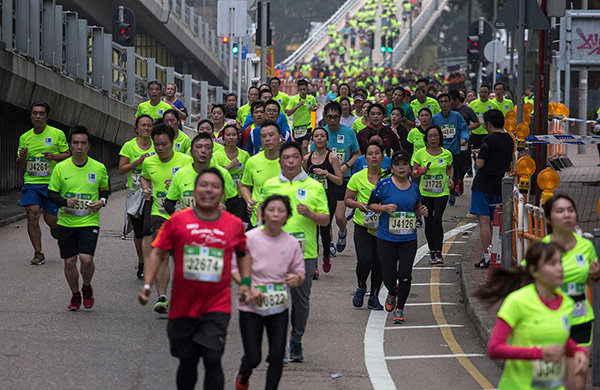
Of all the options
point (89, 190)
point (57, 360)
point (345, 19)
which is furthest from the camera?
point (345, 19)

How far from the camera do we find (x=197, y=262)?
684 centimetres

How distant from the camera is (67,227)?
10656 mm

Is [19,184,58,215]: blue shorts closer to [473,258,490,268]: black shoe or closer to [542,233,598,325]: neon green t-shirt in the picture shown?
[473,258,490,268]: black shoe

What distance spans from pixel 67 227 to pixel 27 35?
10296mm

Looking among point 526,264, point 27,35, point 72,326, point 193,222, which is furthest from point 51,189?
point 27,35

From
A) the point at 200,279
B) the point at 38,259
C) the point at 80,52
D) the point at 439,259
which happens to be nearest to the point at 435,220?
the point at 439,259

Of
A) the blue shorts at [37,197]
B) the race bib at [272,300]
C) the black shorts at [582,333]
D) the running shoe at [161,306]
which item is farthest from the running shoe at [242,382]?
the blue shorts at [37,197]

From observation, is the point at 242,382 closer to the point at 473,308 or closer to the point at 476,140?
the point at 473,308

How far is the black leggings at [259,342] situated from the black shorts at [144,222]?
4.08 meters

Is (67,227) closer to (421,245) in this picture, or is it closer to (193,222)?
(193,222)

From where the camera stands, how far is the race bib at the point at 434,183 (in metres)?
13.5

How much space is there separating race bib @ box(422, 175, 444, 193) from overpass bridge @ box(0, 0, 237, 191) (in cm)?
831

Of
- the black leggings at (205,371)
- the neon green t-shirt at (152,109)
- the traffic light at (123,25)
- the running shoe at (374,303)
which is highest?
the traffic light at (123,25)

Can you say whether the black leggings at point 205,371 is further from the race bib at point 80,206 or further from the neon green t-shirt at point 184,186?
the race bib at point 80,206
